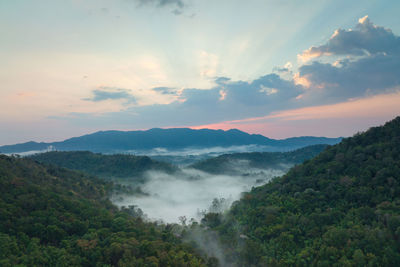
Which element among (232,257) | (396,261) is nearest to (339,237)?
(396,261)

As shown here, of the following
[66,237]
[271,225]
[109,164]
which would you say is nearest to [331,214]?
[271,225]

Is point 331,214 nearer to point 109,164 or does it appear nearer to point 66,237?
point 66,237

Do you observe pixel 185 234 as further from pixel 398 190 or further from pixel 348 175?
pixel 398 190

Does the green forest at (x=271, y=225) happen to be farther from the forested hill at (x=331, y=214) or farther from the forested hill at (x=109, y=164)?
the forested hill at (x=109, y=164)

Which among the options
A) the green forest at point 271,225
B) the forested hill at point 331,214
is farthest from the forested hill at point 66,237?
the forested hill at point 331,214

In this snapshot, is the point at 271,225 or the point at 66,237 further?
the point at 271,225

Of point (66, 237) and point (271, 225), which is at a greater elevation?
point (66, 237)
